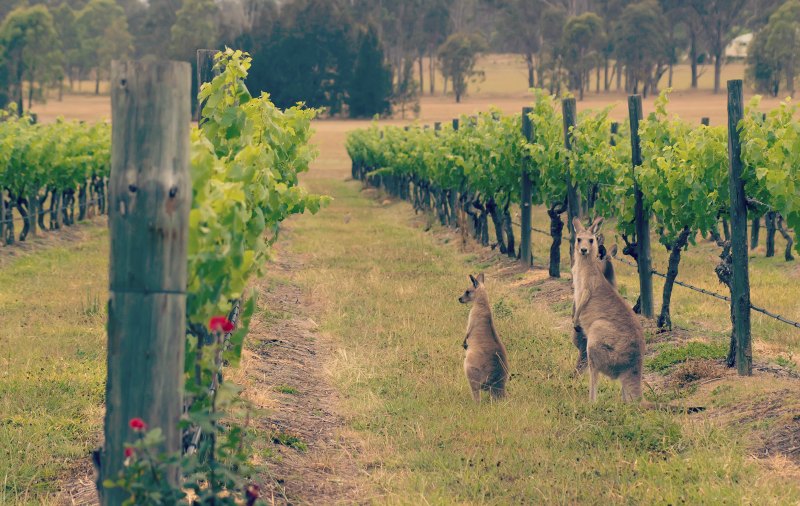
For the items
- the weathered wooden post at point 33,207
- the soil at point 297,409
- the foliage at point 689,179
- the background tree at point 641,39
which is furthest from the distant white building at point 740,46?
the soil at point 297,409

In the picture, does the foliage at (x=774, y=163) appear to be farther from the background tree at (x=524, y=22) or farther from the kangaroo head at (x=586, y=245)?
the background tree at (x=524, y=22)

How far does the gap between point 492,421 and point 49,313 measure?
7163 mm

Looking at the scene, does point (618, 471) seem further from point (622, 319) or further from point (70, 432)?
point (70, 432)

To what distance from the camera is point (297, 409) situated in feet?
29.8

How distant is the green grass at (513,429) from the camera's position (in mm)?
6805

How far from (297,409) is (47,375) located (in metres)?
2.44

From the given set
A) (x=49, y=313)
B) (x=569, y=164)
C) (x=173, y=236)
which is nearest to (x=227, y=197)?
(x=173, y=236)

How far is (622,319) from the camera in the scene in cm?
905

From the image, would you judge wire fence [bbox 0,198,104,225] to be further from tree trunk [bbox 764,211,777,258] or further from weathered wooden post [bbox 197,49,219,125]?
tree trunk [bbox 764,211,777,258]

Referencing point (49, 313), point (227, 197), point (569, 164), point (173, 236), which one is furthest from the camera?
point (569, 164)

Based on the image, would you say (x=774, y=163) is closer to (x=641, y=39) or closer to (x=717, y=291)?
(x=717, y=291)

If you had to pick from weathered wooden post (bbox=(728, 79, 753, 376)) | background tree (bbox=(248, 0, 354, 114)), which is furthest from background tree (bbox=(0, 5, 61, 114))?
weathered wooden post (bbox=(728, 79, 753, 376))

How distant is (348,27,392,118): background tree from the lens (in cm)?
8356

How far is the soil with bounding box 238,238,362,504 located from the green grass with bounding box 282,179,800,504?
189 mm
